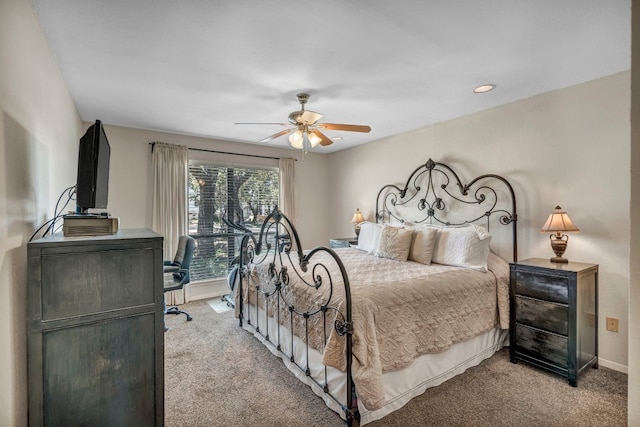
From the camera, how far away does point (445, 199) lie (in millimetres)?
3996

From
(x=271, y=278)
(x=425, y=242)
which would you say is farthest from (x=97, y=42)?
(x=425, y=242)

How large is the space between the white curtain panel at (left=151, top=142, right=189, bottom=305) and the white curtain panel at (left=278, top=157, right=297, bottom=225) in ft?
5.17

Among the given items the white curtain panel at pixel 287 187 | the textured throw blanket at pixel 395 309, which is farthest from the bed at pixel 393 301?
the white curtain panel at pixel 287 187

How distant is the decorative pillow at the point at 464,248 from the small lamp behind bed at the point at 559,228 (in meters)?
0.50

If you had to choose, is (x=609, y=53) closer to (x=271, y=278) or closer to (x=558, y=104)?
(x=558, y=104)

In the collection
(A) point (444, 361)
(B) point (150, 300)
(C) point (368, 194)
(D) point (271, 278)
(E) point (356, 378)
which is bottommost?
(A) point (444, 361)

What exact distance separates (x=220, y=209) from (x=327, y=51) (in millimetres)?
3387

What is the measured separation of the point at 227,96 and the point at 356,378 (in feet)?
8.91

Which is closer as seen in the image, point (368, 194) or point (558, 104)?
point (558, 104)

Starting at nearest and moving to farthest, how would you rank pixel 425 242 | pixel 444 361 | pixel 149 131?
1. pixel 444 361
2. pixel 425 242
3. pixel 149 131

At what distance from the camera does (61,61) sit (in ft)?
7.64

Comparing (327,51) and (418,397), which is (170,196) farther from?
(418,397)

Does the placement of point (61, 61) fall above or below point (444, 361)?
above

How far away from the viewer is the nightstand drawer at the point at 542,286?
2.48 metres
